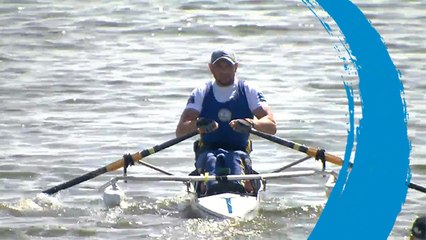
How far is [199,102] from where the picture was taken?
15797 mm

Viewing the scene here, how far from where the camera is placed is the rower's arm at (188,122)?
15680 mm

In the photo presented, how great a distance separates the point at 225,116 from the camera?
51.5 ft

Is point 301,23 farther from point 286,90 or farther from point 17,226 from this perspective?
point 17,226

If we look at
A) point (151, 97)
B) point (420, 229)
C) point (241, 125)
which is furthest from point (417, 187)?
point (151, 97)

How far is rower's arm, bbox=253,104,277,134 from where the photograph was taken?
51.3 ft

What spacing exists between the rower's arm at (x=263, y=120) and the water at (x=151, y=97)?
3.22 ft

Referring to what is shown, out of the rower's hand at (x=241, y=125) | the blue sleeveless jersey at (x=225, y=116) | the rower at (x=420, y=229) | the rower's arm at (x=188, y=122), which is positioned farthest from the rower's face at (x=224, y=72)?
the rower at (x=420, y=229)

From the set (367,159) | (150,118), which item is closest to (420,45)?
(150,118)

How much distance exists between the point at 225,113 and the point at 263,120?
43 centimetres

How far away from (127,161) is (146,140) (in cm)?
465

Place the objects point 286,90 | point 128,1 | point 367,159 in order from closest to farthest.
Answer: point 367,159
point 286,90
point 128,1

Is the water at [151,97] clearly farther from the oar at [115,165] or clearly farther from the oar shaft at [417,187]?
the oar shaft at [417,187]

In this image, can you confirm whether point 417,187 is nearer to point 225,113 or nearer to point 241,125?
point 241,125

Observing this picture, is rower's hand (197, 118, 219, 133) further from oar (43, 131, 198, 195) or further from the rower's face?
the rower's face
